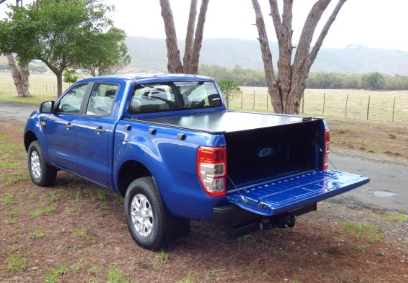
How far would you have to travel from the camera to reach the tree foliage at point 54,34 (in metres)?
22.8

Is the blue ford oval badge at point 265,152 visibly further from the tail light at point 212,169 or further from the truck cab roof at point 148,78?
the truck cab roof at point 148,78

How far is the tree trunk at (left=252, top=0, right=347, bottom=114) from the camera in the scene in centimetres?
1308

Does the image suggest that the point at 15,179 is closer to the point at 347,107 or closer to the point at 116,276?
the point at 116,276

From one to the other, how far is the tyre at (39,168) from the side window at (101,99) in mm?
1646

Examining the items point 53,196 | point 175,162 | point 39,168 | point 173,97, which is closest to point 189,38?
point 39,168

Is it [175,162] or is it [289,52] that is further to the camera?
[289,52]

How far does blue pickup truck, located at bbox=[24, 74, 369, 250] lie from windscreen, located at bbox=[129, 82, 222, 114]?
0.01 m

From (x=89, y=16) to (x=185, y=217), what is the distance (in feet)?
75.1

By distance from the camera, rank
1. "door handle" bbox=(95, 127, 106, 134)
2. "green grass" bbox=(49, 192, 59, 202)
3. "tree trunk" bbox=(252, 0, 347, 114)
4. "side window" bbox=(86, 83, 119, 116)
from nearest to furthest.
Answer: "door handle" bbox=(95, 127, 106, 134) < "side window" bbox=(86, 83, 119, 116) < "green grass" bbox=(49, 192, 59, 202) < "tree trunk" bbox=(252, 0, 347, 114)

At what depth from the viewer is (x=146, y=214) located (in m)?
4.63

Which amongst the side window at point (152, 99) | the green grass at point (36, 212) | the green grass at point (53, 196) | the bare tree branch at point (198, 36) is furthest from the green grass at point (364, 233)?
the bare tree branch at point (198, 36)

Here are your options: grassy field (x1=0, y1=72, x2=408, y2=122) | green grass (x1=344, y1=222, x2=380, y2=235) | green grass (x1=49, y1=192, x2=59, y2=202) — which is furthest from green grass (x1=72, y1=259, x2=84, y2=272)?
grassy field (x1=0, y1=72, x2=408, y2=122)

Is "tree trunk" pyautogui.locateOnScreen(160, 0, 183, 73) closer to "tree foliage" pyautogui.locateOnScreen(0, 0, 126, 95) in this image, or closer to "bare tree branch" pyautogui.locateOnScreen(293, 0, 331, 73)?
"bare tree branch" pyautogui.locateOnScreen(293, 0, 331, 73)

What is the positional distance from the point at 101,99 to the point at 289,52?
363 inches
